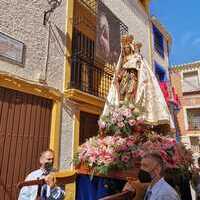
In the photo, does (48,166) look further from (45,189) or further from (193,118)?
(193,118)

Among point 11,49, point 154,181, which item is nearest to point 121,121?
point 154,181

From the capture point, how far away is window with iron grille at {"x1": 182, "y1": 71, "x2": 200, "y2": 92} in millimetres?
22823

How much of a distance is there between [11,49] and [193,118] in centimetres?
2020

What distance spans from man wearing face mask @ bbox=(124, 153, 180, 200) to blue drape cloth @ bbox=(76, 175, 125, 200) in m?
0.75

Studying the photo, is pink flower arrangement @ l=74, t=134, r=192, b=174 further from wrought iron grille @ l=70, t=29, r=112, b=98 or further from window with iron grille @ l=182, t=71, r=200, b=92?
window with iron grille @ l=182, t=71, r=200, b=92

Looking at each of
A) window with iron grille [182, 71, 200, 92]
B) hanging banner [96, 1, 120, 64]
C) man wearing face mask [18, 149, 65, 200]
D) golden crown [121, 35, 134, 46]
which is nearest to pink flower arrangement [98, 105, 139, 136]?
man wearing face mask [18, 149, 65, 200]

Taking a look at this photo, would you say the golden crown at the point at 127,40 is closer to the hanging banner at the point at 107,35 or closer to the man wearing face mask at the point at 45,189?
the man wearing face mask at the point at 45,189

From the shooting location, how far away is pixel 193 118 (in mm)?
23094

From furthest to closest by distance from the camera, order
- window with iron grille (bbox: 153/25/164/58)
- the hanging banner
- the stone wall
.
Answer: window with iron grille (bbox: 153/25/164/58), the hanging banner, the stone wall

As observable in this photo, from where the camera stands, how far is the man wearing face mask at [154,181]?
2092 millimetres

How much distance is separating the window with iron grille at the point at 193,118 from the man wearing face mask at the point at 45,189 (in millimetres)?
21086

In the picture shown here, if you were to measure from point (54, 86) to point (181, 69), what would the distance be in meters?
19.0

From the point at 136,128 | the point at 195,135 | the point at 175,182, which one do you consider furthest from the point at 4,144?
the point at 195,135

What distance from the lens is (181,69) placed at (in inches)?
931
